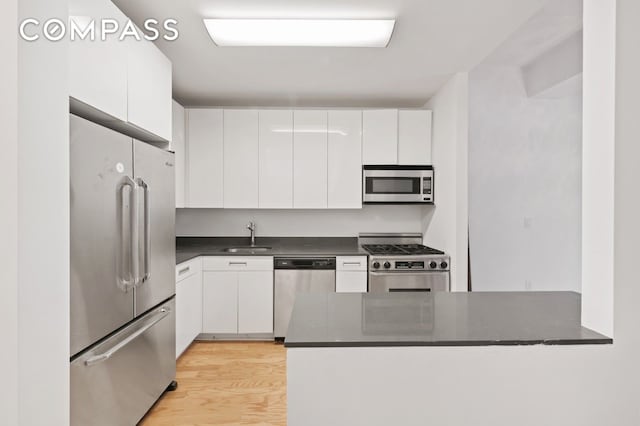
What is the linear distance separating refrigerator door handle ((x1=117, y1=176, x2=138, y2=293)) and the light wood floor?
37.4 inches

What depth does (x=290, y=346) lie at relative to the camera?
119 centimetres

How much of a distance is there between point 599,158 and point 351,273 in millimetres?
2568

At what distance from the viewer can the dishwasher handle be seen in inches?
143

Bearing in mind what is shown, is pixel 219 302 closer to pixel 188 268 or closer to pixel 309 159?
pixel 188 268

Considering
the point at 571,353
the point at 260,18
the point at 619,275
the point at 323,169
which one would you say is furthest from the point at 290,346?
the point at 323,169

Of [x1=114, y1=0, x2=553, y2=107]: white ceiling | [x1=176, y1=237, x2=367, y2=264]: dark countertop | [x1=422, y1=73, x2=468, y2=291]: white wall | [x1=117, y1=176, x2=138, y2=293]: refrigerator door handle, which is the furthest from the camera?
[x1=176, y1=237, x2=367, y2=264]: dark countertop

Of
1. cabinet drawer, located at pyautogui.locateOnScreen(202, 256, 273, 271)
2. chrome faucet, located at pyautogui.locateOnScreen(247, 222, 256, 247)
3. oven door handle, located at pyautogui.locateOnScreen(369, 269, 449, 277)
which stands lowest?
oven door handle, located at pyautogui.locateOnScreen(369, 269, 449, 277)

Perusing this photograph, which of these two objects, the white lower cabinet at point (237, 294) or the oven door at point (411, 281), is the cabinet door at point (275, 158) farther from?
the oven door at point (411, 281)

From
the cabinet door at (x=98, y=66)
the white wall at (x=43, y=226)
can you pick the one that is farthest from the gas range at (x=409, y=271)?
the white wall at (x=43, y=226)

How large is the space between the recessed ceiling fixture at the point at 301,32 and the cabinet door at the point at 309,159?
4.42 ft

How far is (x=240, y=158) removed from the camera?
389 centimetres

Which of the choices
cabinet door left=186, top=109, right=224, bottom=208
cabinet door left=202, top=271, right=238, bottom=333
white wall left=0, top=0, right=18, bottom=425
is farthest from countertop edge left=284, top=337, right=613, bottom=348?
cabinet door left=186, top=109, right=224, bottom=208

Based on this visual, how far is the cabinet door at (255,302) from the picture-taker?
364 cm

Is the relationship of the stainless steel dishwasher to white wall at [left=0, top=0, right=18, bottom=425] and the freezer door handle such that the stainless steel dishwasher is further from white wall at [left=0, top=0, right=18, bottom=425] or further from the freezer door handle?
white wall at [left=0, top=0, right=18, bottom=425]
